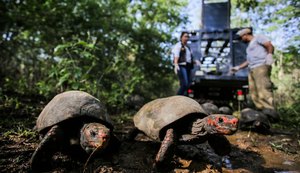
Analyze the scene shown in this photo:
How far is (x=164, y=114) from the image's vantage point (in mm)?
2736

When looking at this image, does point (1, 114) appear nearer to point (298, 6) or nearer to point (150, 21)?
point (298, 6)

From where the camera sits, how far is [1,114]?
3.83 metres

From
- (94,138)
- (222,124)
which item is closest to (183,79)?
(222,124)

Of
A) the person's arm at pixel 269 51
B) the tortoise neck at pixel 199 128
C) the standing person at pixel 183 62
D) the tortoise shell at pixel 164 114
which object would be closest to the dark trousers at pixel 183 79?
the standing person at pixel 183 62

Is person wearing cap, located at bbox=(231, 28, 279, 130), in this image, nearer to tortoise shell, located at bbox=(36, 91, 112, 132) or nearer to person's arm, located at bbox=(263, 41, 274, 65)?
person's arm, located at bbox=(263, 41, 274, 65)

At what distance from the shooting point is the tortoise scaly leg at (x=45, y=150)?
208 centimetres

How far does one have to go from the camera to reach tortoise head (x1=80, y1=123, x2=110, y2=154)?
200cm

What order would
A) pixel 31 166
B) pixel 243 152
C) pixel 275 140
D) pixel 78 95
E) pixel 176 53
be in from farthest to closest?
A: pixel 176 53 → pixel 275 140 → pixel 243 152 → pixel 78 95 → pixel 31 166

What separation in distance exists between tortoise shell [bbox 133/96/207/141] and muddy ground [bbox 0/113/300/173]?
30 cm

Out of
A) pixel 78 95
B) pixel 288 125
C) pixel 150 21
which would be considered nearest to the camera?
pixel 78 95

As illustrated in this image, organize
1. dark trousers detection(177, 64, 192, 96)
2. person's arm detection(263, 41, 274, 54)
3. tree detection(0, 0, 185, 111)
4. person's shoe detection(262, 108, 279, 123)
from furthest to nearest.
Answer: dark trousers detection(177, 64, 192, 96) → tree detection(0, 0, 185, 111) → person's arm detection(263, 41, 274, 54) → person's shoe detection(262, 108, 279, 123)

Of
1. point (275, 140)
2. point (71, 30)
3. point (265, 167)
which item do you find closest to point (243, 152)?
point (265, 167)

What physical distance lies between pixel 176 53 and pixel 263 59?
7.14 feet

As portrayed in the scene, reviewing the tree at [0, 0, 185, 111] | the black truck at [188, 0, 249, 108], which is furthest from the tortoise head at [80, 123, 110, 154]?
the black truck at [188, 0, 249, 108]
